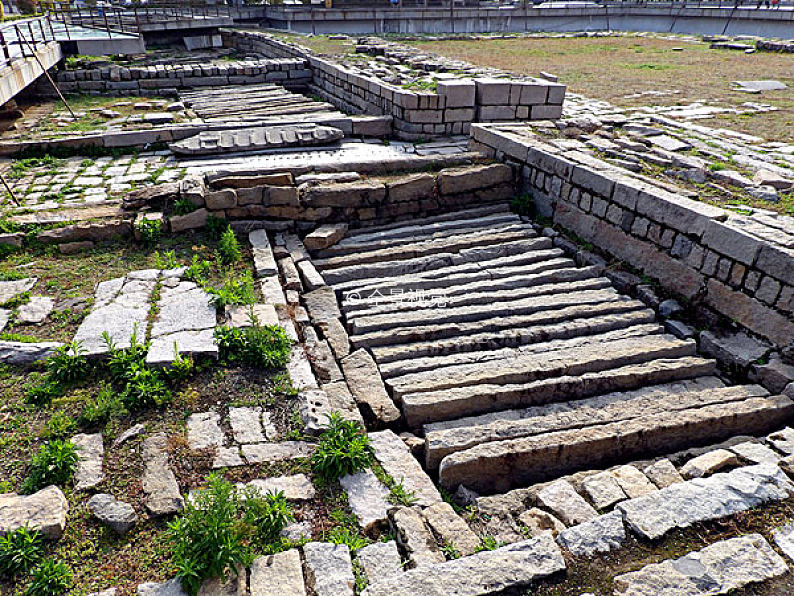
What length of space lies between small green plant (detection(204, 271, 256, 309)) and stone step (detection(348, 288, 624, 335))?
1.10 metres

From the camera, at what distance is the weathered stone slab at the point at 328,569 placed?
3.25m

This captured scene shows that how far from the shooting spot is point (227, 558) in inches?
129

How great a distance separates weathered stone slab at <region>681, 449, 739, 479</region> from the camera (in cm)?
420

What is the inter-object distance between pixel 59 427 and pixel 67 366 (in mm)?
762

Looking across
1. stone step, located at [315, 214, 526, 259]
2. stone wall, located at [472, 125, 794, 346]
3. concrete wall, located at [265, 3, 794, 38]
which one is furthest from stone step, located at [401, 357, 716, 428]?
concrete wall, located at [265, 3, 794, 38]

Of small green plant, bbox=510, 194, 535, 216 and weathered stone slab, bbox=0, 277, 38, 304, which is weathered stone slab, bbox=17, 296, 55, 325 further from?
small green plant, bbox=510, 194, 535, 216

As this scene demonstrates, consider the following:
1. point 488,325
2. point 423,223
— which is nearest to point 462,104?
point 423,223

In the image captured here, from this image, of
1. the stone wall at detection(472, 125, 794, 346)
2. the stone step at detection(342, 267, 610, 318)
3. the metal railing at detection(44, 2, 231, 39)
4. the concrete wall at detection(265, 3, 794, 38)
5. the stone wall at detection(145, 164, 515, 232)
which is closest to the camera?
the stone wall at detection(472, 125, 794, 346)

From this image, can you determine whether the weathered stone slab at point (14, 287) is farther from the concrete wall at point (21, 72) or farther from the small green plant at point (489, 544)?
the concrete wall at point (21, 72)

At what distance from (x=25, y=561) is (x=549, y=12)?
2940cm

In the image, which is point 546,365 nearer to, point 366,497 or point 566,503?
point 566,503

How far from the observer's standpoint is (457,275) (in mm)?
6980

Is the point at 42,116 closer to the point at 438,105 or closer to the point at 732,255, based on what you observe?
the point at 438,105

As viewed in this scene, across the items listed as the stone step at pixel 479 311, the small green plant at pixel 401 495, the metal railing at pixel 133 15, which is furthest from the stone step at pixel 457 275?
the metal railing at pixel 133 15
